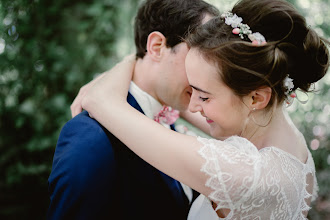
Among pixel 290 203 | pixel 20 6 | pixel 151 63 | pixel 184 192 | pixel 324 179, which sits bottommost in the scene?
pixel 324 179

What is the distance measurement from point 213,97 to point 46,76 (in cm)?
257

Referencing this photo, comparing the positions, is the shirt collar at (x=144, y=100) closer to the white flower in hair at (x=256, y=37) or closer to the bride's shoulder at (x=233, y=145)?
the bride's shoulder at (x=233, y=145)

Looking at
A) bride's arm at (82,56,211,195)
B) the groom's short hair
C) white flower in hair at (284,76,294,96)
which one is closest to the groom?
the groom's short hair

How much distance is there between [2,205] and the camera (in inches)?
144

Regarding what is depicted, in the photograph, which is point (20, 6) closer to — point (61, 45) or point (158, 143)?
point (61, 45)

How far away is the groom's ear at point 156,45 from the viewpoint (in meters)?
1.93

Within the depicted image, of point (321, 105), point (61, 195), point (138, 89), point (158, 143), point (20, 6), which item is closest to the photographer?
point (158, 143)

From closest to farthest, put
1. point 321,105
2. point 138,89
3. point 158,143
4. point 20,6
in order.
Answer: point 158,143 < point 138,89 < point 20,6 < point 321,105

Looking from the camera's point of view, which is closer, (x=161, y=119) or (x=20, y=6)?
(x=161, y=119)

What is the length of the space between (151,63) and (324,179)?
2.78 metres

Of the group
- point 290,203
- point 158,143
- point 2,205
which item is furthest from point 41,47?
point 290,203

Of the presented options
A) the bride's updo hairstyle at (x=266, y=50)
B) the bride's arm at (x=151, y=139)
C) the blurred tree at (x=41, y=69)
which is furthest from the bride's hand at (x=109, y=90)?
the blurred tree at (x=41, y=69)

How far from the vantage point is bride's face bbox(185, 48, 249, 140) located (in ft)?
4.83

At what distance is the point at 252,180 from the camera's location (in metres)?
1.27
